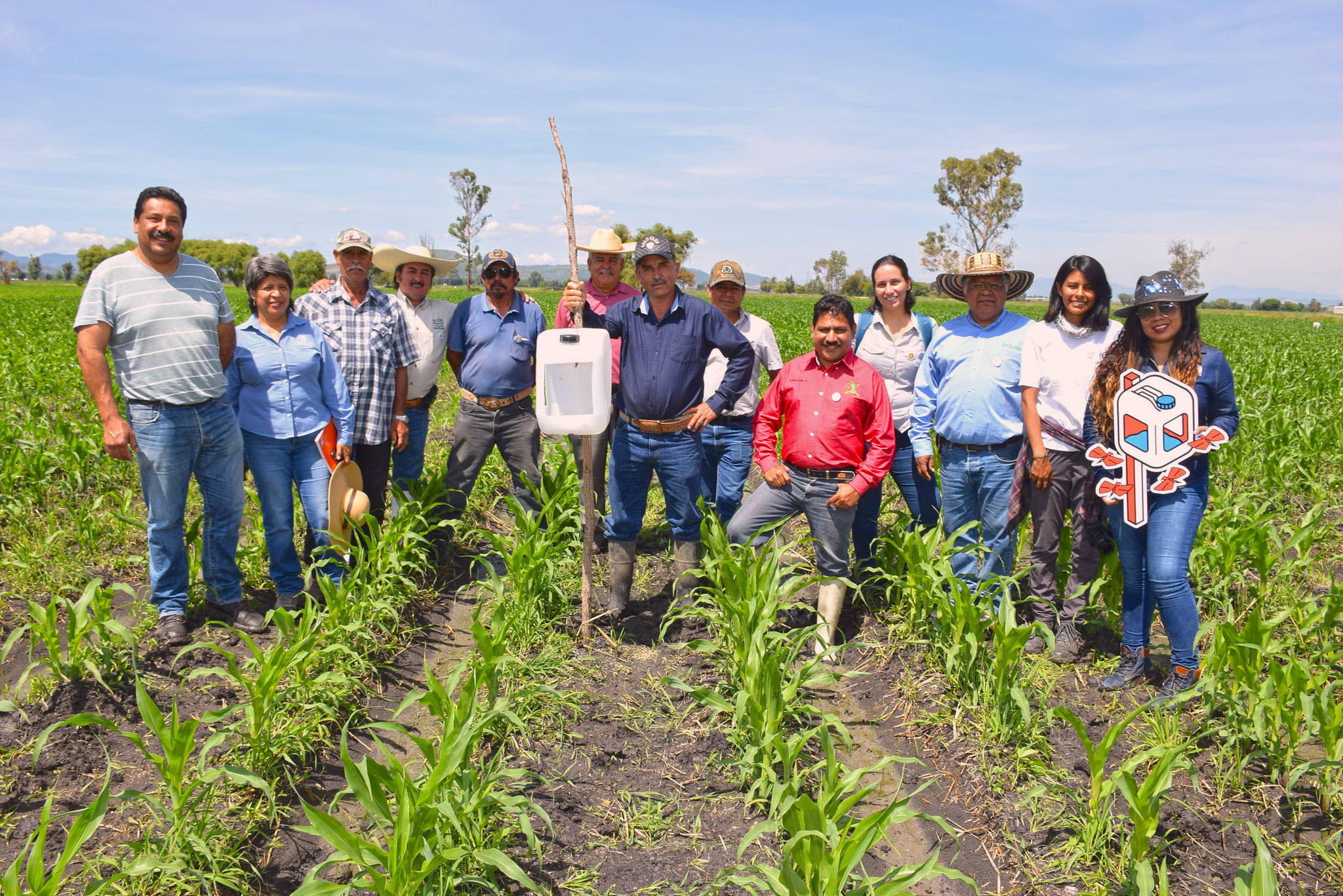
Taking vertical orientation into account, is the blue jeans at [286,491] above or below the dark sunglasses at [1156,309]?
below

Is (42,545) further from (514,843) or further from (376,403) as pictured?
(514,843)

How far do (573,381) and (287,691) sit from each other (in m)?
1.83

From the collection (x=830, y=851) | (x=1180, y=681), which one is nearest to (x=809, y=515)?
(x=1180, y=681)

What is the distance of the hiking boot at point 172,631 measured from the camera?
3930 millimetres

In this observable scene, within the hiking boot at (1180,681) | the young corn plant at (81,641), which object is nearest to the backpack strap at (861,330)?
the hiking boot at (1180,681)

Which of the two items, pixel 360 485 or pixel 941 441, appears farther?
pixel 360 485

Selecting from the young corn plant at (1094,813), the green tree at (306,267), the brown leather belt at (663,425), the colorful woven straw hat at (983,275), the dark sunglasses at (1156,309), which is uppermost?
the green tree at (306,267)

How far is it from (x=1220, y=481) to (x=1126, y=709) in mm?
4034

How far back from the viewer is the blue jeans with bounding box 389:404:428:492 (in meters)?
5.13

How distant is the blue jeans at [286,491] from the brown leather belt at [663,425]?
173 centimetres

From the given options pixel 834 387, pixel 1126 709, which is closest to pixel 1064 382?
pixel 834 387

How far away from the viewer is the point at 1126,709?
3596mm

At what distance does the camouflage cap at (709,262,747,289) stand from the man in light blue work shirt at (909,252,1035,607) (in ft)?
4.12

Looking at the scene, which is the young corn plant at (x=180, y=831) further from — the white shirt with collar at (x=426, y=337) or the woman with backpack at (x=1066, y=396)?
the woman with backpack at (x=1066, y=396)
